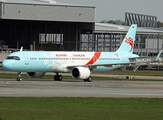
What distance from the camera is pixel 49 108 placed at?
18.1 m

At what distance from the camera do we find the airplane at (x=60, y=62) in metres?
41.1

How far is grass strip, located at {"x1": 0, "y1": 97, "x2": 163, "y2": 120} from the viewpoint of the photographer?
1546 cm

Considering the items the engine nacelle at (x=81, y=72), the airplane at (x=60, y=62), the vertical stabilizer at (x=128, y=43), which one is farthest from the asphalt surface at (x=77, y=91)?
the vertical stabilizer at (x=128, y=43)

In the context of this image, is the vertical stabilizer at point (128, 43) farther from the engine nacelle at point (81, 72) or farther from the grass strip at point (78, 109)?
the grass strip at point (78, 109)

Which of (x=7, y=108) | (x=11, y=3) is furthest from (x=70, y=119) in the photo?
(x=11, y=3)

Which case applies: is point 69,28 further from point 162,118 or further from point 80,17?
point 162,118

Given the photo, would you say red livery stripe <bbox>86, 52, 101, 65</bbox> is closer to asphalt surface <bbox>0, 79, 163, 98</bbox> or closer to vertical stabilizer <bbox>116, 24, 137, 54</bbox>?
vertical stabilizer <bbox>116, 24, 137, 54</bbox>

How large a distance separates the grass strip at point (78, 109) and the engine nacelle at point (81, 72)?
21.1m

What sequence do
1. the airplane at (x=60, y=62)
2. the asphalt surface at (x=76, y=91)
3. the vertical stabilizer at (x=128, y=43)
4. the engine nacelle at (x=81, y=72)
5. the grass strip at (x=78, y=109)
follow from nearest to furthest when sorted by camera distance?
the grass strip at (x=78, y=109) → the asphalt surface at (x=76, y=91) → the airplane at (x=60, y=62) → the engine nacelle at (x=81, y=72) → the vertical stabilizer at (x=128, y=43)

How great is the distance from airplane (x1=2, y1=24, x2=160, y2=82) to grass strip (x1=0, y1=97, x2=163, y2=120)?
19.7 metres

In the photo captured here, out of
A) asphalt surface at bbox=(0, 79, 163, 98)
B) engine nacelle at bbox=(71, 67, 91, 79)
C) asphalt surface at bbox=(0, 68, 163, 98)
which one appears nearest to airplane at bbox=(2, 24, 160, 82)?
engine nacelle at bbox=(71, 67, 91, 79)

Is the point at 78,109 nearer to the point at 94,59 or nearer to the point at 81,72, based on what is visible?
the point at 81,72

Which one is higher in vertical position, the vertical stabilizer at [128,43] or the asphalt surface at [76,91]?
the vertical stabilizer at [128,43]

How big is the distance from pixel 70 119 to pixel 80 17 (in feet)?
234
